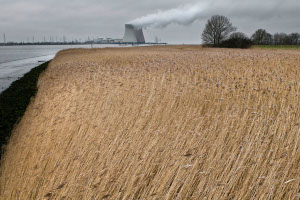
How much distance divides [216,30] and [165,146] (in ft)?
198

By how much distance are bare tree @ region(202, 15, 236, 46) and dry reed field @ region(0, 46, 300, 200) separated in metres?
54.7

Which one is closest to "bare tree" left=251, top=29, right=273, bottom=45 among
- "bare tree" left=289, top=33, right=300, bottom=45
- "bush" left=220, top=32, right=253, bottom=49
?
"bare tree" left=289, top=33, right=300, bottom=45

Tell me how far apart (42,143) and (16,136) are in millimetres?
2310

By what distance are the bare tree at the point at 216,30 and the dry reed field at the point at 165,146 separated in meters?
54.7

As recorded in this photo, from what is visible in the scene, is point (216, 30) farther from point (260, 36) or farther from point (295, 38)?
point (295, 38)

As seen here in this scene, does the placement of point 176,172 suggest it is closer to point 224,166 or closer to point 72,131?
point 224,166

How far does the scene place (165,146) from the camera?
179 inches

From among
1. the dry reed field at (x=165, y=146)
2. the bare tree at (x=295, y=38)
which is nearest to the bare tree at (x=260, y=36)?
the bare tree at (x=295, y=38)

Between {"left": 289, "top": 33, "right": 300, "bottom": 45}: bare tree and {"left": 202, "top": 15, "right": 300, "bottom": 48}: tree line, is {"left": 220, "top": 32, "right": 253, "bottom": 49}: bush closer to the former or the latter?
{"left": 202, "top": 15, "right": 300, "bottom": 48}: tree line

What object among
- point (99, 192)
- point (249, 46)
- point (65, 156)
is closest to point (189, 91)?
point (65, 156)

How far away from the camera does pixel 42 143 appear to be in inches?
242

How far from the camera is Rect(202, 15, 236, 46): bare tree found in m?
59.7

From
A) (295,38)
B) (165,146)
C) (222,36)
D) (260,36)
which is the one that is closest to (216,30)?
(222,36)

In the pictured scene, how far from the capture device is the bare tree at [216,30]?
196 ft
